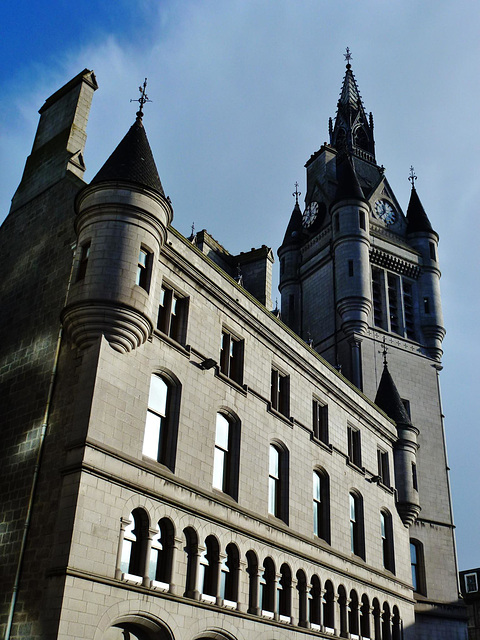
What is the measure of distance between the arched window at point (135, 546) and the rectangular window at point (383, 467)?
1798 cm

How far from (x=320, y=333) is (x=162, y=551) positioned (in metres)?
33.1

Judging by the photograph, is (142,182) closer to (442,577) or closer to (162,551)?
(162,551)

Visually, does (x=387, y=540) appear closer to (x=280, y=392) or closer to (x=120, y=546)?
(x=280, y=392)

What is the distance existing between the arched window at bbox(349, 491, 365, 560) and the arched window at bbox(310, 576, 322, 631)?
12.9 ft

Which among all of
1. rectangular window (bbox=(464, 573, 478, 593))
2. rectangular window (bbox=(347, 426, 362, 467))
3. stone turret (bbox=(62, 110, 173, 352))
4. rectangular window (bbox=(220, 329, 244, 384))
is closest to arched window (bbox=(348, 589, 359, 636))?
rectangular window (bbox=(347, 426, 362, 467))

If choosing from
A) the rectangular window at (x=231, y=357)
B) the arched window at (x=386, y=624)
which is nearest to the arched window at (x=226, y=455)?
the rectangular window at (x=231, y=357)

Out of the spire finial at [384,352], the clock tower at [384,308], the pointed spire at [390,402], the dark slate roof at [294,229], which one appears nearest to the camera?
the pointed spire at [390,402]

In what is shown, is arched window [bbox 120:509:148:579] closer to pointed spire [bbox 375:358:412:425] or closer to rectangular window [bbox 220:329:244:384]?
rectangular window [bbox 220:329:244:384]

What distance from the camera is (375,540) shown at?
31.1 m

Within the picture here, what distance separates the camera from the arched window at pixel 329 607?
84.7ft

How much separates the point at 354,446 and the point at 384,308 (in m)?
18.8

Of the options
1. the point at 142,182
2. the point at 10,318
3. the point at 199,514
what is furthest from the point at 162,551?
the point at 142,182

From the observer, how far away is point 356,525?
30297 millimetres

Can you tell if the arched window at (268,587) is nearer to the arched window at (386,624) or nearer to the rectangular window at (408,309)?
the arched window at (386,624)
